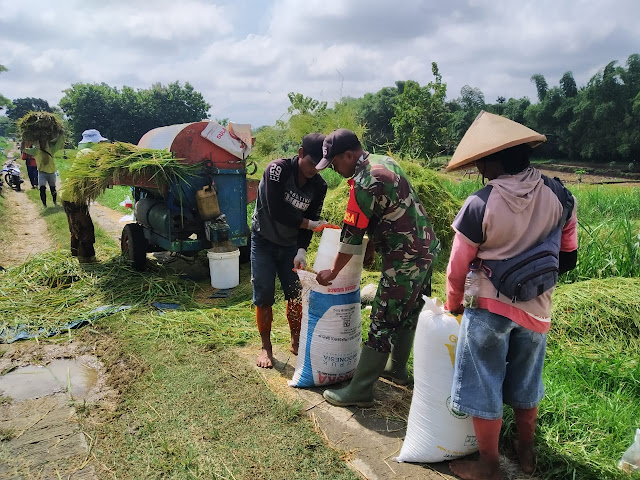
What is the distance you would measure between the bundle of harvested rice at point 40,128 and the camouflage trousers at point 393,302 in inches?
391

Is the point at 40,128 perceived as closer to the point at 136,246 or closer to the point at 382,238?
the point at 136,246

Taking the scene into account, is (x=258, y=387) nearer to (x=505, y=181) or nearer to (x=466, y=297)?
(x=466, y=297)

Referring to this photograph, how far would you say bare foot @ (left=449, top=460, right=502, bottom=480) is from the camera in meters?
2.23

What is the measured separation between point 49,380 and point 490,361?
10.9 ft

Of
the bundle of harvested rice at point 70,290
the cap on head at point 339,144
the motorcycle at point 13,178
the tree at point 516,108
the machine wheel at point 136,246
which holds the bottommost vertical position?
the bundle of harvested rice at point 70,290

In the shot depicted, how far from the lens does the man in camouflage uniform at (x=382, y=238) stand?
267cm

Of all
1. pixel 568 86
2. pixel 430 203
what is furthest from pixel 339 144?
pixel 568 86

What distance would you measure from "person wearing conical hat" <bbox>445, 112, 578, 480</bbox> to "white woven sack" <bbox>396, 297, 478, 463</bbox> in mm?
118

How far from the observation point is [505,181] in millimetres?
2010

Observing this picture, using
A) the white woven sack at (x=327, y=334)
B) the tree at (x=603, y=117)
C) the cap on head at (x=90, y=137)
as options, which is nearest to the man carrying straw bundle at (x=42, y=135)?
the cap on head at (x=90, y=137)

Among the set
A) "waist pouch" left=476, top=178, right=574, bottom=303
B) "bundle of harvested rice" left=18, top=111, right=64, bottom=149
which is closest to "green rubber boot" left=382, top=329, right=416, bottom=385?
"waist pouch" left=476, top=178, right=574, bottom=303

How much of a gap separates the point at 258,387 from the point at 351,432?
81 centimetres

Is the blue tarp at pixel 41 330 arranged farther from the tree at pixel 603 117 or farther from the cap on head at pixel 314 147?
the tree at pixel 603 117

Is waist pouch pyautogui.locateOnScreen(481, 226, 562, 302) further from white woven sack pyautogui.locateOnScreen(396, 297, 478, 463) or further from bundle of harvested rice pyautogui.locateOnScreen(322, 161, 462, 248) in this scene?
bundle of harvested rice pyautogui.locateOnScreen(322, 161, 462, 248)
